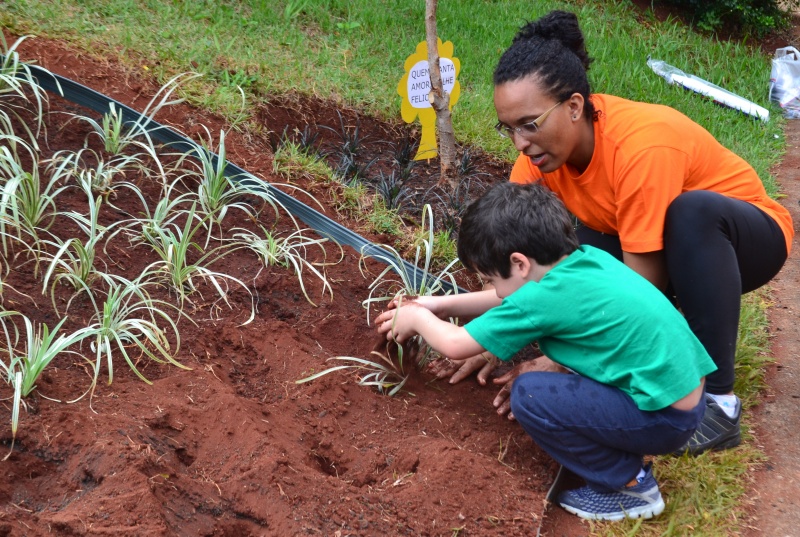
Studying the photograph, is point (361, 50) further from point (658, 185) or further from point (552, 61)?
point (658, 185)

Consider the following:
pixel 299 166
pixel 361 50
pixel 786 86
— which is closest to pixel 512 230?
pixel 299 166

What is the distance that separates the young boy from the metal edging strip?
0.88 m

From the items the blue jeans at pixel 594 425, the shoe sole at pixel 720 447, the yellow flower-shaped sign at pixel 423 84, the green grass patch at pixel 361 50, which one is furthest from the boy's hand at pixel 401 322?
the green grass patch at pixel 361 50

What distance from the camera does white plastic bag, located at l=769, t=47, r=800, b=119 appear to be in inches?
247

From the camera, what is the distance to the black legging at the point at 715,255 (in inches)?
99.7

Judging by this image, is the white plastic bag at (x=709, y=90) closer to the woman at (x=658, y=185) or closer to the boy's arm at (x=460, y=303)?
Result: the woman at (x=658, y=185)

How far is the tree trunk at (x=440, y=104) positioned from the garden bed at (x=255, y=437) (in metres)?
0.99

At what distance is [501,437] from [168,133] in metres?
2.02

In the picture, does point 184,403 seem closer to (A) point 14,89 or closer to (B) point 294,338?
(B) point 294,338

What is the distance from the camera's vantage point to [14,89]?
10.8ft

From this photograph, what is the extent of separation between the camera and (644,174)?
8.19ft

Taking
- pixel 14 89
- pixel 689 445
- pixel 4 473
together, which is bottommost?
pixel 689 445

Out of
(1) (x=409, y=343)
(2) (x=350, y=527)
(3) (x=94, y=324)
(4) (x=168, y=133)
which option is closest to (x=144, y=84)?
(4) (x=168, y=133)

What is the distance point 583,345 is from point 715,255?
25.4 inches
